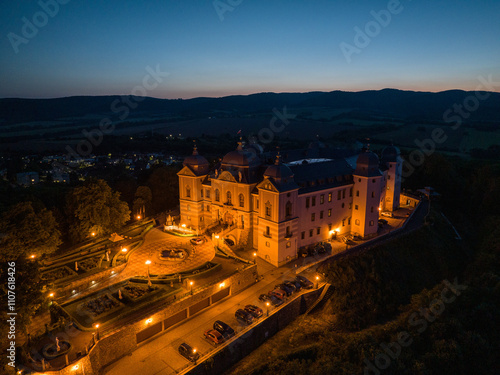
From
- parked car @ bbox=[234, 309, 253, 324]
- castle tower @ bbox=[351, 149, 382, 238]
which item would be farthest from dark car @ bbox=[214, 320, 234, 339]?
castle tower @ bbox=[351, 149, 382, 238]

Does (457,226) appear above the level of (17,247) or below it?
below

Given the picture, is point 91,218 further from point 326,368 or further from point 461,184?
point 461,184

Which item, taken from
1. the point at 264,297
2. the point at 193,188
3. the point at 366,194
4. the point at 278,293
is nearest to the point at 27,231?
the point at 193,188

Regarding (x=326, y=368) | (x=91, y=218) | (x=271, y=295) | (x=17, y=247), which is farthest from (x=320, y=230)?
(x=17, y=247)

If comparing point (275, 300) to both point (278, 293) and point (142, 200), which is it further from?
point (142, 200)

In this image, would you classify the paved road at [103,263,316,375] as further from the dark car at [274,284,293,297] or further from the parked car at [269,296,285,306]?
the dark car at [274,284,293,297]

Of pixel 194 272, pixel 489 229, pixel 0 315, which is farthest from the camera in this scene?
pixel 489 229

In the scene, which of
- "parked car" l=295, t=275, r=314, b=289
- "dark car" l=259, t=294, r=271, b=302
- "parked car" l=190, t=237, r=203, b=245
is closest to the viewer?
"dark car" l=259, t=294, r=271, b=302

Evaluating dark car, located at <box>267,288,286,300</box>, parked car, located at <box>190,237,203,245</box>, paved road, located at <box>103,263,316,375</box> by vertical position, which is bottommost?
paved road, located at <box>103,263,316,375</box>
